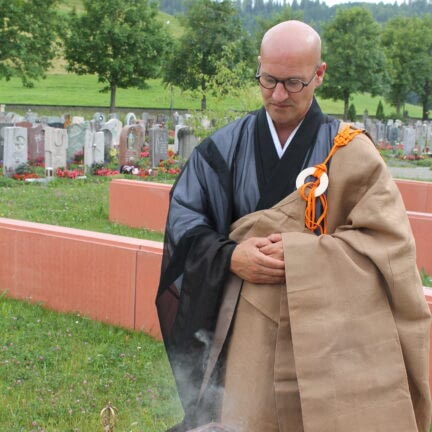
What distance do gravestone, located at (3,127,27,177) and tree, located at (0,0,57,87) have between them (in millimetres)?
18265

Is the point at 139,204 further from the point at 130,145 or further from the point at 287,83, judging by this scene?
the point at 287,83

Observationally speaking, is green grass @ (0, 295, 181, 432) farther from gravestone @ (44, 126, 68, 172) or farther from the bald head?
gravestone @ (44, 126, 68, 172)

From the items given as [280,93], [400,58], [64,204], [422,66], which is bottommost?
[64,204]

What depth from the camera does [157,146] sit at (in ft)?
53.9

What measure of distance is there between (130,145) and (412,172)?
7.35 m

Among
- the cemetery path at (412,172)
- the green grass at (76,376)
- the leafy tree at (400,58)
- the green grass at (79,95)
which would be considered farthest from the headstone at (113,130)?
the leafy tree at (400,58)

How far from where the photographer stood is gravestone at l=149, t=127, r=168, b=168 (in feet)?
53.5

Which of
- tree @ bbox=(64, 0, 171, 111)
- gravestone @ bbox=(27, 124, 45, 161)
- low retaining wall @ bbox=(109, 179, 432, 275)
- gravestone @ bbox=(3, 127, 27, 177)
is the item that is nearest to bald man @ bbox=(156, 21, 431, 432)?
Result: low retaining wall @ bbox=(109, 179, 432, 275)

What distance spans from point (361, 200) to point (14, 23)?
32.0m

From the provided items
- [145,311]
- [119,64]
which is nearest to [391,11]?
[119,64]

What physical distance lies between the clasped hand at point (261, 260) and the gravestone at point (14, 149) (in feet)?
39.7

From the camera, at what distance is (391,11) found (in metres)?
151

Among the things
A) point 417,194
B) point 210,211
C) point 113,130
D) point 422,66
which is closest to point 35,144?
point 113,130

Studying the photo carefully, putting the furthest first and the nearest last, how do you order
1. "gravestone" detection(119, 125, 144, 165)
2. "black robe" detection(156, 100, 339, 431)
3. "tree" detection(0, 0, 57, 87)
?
"tree" detection(0, 0, 57, 87) → "gravestone" detection(119, 125, 144, 165) → "black robe" detection(156, 100, 339, 431)
